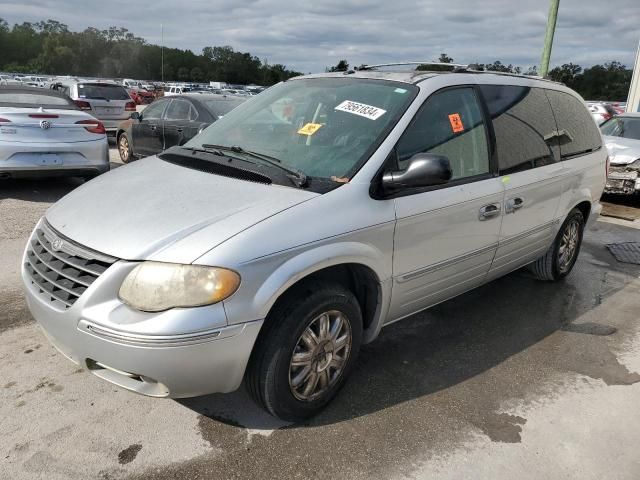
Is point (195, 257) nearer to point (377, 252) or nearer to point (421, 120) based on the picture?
point (377, 252)

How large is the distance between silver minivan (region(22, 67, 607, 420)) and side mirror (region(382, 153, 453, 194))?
1 centimetres

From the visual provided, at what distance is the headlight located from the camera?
7.23 ft

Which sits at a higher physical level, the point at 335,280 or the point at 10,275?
the point at 335,280

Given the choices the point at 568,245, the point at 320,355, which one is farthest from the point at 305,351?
the point at 568,245

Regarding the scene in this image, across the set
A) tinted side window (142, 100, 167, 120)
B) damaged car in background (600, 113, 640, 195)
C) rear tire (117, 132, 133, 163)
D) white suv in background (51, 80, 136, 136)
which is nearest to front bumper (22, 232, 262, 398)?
tinted side window (142, 100, 167, 120)

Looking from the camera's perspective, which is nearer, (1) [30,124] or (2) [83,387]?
(2) [83,387]

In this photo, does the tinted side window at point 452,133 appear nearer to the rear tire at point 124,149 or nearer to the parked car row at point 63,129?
the parked car row at point 63,129

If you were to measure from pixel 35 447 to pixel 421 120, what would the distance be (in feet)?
8.57

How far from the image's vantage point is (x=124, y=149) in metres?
10.8

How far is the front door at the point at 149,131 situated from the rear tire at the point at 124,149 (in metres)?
0.63

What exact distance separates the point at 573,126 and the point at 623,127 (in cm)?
635

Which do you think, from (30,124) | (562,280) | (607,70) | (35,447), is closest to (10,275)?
(35,447)

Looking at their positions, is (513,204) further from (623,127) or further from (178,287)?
(623,127)

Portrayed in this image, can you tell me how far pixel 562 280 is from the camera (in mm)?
5105
